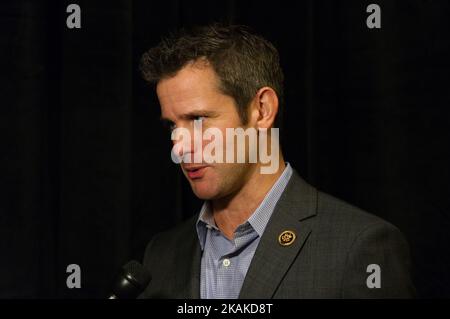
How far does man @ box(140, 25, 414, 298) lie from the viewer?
1.11 meters

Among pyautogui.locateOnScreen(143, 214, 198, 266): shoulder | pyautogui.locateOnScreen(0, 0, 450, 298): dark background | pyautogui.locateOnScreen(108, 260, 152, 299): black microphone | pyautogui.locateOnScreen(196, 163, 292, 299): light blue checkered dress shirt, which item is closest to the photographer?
pyautogui.locateOnScreen(108, 260, 152, 299): black microphone

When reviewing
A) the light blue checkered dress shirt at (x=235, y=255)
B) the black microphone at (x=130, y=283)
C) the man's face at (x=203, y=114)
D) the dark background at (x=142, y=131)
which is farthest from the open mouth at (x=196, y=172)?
the dark background at (x=142, y=131)

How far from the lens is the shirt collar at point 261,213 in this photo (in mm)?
1213

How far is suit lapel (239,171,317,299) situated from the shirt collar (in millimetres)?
19

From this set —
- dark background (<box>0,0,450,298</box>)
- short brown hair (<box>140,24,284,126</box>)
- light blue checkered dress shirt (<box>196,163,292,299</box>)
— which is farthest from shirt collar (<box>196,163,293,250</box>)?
dark background (<box>0,0,450,298</box>)

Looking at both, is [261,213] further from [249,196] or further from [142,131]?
[142,131]

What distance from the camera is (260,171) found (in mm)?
1252

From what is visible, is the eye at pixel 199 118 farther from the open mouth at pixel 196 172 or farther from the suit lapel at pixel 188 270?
the suit lapel at pixel 188 270

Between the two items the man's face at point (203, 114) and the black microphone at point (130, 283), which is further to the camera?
the man's face at point (203, 114)

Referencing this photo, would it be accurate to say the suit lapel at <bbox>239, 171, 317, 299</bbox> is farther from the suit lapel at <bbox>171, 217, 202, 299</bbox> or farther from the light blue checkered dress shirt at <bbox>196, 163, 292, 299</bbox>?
the suit lapel at <bbox>171, 217, 202, 299</bbox>

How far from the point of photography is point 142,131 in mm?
1602

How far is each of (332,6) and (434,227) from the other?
0.60 meters

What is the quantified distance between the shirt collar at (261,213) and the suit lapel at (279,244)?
0.02 m
